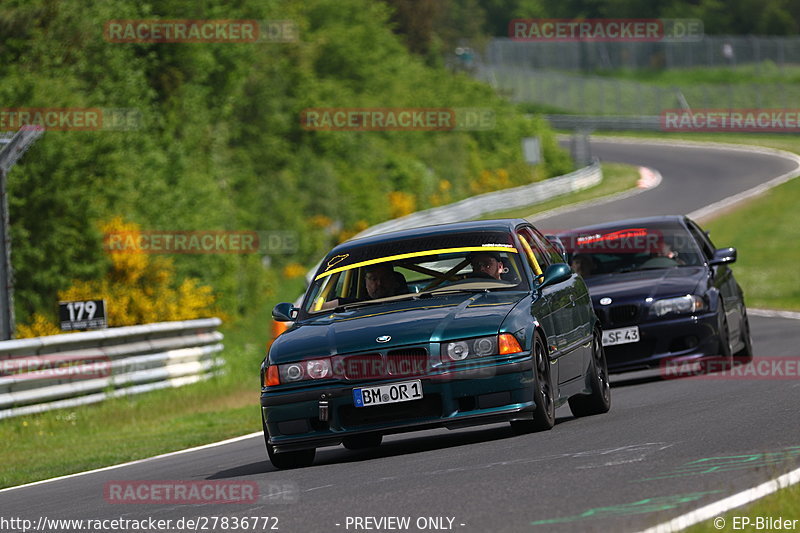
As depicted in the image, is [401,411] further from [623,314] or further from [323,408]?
[623,314]

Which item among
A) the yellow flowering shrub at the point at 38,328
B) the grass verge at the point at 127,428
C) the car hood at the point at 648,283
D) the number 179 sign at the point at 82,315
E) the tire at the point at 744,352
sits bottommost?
the yellow flowering shrub at the point at 38,328

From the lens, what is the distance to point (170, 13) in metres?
50.9

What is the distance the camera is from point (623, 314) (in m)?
14.9

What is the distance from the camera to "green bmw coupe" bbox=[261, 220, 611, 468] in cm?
949

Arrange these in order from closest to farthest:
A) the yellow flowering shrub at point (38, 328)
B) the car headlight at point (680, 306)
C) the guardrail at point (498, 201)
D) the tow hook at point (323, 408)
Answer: the tow hook at point (323, 408) → the car headlight at point (680, 306) → the yellow flowering shrub at point (38, 328) → the guardrail at point (498, 201)

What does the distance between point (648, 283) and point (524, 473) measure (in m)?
7.56

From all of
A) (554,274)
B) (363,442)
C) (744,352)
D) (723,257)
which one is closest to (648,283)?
(723,257)

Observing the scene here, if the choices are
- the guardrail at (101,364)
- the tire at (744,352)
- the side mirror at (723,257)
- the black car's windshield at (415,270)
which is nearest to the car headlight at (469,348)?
the black car's windshield at (415,270)

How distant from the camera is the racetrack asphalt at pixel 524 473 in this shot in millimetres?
6781

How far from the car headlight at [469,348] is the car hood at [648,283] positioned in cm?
569

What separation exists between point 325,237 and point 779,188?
18.4 metres

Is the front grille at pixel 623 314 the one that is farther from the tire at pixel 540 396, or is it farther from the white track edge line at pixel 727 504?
the white track edge line at pixel 727 504

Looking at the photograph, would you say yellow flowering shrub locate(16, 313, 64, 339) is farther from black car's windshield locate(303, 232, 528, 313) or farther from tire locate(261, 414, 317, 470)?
tire locate(261, 414, 317, 470)

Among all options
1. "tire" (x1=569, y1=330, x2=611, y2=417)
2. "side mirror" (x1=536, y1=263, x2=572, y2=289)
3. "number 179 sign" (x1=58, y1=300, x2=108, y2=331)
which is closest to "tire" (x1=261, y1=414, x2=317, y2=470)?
"side mirror" (x1=536, y1=263, x2=572, y2=289)
